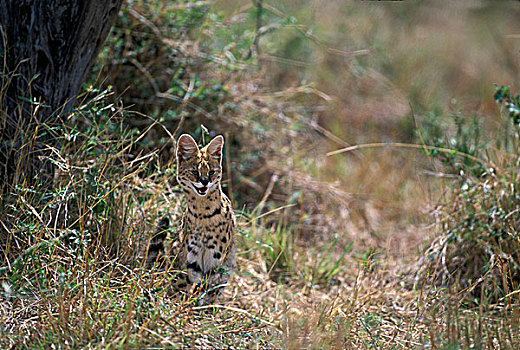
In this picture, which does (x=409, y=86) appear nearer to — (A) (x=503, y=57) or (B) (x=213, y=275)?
(A) (x=503, y=57)

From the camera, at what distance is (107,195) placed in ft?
11.6

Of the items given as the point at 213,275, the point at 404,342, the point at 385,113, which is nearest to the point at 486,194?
the point at 404,342

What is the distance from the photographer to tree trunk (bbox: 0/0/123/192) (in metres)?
3.65

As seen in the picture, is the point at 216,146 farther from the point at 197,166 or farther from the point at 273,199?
the point at 273,199

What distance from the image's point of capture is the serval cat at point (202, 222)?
3.45 metres

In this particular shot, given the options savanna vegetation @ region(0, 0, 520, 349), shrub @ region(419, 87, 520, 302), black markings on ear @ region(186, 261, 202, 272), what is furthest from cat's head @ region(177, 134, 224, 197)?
shrub @ region(419, 87, 520, 302)

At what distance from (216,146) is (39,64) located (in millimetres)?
1213

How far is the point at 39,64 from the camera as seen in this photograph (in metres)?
3.72

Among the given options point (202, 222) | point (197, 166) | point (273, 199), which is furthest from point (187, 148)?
point (273, 199)

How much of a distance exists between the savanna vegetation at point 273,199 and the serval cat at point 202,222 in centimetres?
20

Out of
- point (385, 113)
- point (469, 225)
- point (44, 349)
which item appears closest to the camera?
point (44, 349)

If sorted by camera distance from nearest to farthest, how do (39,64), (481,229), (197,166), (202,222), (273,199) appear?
(197,166)
(202,222)
(39,64)
(481,229)
(273,199)

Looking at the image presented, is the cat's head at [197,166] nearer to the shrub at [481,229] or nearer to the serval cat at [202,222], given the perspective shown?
the serval cat at [202,222]

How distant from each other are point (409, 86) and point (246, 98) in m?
3.71
